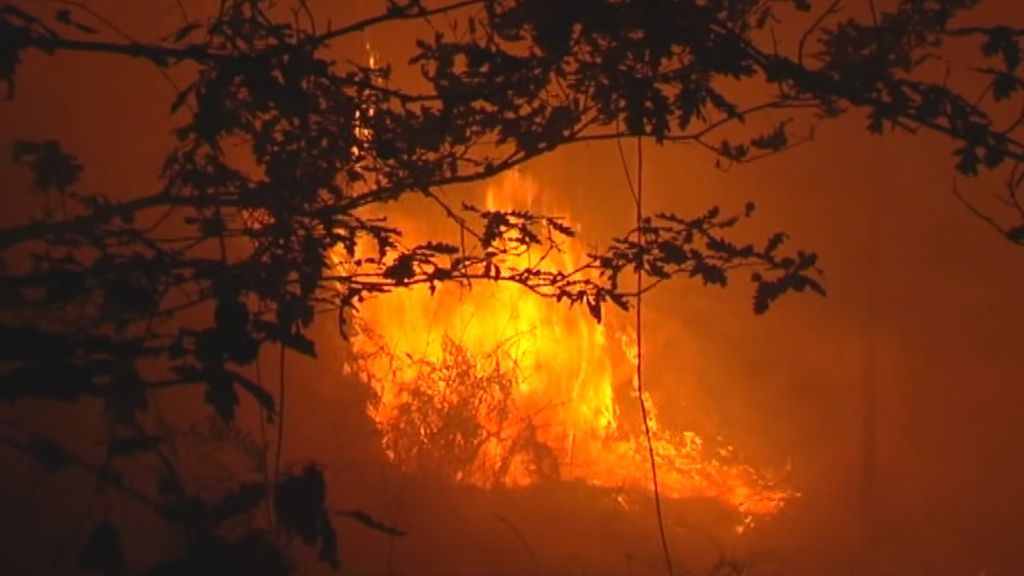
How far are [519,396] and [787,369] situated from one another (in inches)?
91.1

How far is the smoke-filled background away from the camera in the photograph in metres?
5.77

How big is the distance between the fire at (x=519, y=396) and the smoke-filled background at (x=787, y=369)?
0.19m

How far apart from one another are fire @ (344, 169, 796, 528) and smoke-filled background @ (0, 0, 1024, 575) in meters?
0.19

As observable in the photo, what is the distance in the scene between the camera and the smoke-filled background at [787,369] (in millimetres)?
5773

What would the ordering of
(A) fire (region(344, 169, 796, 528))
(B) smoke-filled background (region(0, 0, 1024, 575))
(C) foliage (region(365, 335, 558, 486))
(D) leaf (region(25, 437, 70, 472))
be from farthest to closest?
1. (A) fire (region(344, 169, 796, 528))
2. (C) foliage (region(365, 335, 558, 486))
3. (B) smoke-filled background (region(0, 0, 1024, 575))
4. (D) leaf (region(25, 437, 70, 472))

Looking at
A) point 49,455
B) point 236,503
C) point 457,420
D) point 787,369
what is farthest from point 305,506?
point 787,369

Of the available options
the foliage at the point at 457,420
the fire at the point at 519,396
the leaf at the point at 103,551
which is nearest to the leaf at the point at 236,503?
the leaf at the point at 103,551

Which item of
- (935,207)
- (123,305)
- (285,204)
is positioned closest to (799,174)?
(935,207)

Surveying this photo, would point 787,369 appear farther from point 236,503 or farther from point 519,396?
point 236,503

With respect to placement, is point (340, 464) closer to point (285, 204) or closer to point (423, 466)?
point (423, 466)

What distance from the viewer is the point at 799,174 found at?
8.04 metres

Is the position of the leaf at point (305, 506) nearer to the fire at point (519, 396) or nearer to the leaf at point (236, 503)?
the leaf at point (236, 503)

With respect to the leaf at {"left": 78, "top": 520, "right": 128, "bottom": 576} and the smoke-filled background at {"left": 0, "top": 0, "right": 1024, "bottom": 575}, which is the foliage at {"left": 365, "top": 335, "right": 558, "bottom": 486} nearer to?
the smoke-filled background at {"left": 0, "top": 0, "right": 1024, "bottom": 575}

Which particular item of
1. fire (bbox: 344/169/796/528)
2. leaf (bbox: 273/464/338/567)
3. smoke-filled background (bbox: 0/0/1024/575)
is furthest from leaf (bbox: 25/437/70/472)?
fire (bbox: 344/169/796/528)
